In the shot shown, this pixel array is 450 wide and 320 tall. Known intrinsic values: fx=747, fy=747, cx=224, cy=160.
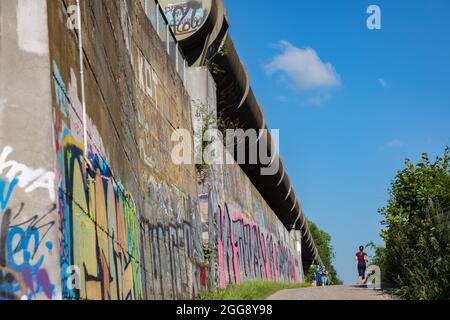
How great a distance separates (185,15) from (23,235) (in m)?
13.5

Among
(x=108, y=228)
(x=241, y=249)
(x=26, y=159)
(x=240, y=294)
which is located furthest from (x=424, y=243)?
(x=241, y=249)

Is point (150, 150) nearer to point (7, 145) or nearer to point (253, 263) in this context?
point (7, 145)

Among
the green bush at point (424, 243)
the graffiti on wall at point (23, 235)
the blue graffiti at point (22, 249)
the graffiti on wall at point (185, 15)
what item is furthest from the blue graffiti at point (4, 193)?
the graffiti on wall at point (185, 15)

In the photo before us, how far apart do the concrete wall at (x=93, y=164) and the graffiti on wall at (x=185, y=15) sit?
2112 millimetres

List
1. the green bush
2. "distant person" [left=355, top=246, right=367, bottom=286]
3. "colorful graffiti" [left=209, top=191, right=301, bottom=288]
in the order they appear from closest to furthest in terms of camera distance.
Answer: the green bush < "colorful graffiti" [left=209, top=191, right=301, bottom=288] < "distant person" [left=355, top=246, right=367, bottom=286]

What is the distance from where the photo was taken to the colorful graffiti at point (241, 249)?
18625 millimetres

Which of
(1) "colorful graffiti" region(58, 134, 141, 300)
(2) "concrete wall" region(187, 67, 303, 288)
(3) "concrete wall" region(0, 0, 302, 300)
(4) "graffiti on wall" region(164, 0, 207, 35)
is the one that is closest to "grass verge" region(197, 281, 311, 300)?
(3) "concrete wall" region(0, 0, 302, 300)

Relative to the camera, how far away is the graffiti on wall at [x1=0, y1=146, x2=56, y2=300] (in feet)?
17.9

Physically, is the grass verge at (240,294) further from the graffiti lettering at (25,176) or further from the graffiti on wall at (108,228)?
the graffiti lettering at (25,176)

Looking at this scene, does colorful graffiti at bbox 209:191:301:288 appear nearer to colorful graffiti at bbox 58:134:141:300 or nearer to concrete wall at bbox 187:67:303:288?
concrete wall at bbox 187:67:303:288

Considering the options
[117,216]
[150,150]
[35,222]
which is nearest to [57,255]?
[35,222]

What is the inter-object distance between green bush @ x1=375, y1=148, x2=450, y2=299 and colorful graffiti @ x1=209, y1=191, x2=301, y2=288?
160 inches

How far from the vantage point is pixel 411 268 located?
A: 44.2 feet

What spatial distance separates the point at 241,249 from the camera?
23031 millimetres
